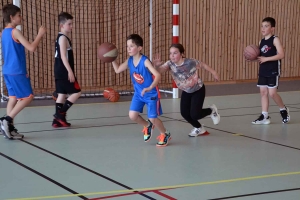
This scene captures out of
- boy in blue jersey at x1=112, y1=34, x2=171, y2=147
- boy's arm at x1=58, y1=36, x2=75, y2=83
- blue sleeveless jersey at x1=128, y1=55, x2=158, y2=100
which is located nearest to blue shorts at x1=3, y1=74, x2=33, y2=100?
boy's arm at x1=58, y1=36, x2=75, y2=83

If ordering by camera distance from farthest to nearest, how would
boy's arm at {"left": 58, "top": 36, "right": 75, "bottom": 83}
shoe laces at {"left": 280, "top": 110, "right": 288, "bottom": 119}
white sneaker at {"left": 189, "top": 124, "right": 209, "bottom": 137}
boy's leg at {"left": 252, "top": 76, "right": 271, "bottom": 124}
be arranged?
shoe laces at {"left": 280, "top": 110, "right": 288, "bottom": 119} → boy's leg at {"left": 252, "top": 76, "right": 271, "bottom": 124} → boy's arm at {"left": 58, "top": 36, "right": 75, "bottom": 83} → white sneaker at {"left": 189, "top": 124, "right": 209, "bottom": 137}

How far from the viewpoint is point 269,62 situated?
22.8 ft

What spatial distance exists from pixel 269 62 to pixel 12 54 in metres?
3.46

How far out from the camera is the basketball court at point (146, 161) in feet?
13.2

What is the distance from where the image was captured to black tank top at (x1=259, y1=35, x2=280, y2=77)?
6.86 m

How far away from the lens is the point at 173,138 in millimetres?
6125

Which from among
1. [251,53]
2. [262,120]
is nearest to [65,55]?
[251,53]

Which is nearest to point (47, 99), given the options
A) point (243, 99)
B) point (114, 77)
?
point (114, 77)

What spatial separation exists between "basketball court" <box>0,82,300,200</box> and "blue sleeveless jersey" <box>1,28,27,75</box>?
845 millimetres

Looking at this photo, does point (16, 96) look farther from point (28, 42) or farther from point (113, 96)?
point (113, 96)

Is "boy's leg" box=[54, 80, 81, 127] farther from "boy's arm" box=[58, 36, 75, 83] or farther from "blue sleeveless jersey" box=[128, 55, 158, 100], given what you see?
"blue sleeveless jersey" box=[128, 55, 158, 100]

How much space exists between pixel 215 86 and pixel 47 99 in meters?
4.28

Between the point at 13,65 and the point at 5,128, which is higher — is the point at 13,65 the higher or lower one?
the higher one

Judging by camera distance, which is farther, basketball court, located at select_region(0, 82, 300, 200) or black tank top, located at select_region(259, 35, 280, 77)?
black tank top, located at select_region(259, 35, 280, 77)
